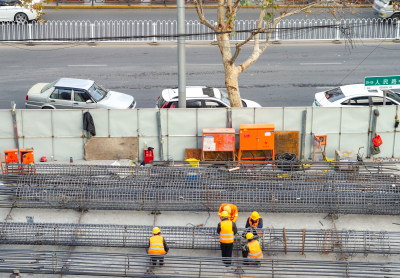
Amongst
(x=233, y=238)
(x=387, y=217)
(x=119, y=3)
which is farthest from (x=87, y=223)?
(x=119, y=3)

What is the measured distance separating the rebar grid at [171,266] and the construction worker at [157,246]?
169mm

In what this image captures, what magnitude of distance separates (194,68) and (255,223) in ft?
43.8

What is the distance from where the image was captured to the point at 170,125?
19.4 metres

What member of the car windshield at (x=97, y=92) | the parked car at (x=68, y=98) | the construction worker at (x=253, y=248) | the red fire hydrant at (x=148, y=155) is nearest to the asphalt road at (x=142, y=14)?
the car windshield at (x=97, y=92)

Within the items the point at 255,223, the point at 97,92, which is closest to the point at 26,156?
the point at 97,92

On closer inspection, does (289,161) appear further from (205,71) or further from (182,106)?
(205,71)

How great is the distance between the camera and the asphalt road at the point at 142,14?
108 ft

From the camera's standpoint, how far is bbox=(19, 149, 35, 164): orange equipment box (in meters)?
18.7

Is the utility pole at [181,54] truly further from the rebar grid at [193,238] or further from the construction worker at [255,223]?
the construction worker at [255,223]

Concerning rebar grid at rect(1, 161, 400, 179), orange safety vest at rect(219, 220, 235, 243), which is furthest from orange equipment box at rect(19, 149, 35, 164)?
orange safety vest at rect(219, 220, 235, 243)

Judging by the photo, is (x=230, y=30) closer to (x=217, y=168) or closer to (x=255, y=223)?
(x=217, y=168)

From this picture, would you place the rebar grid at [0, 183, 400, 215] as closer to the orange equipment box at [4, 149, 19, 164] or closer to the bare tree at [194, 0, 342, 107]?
the orange equipment box at [4, 149, 19, 164]

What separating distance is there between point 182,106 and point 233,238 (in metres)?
6.59

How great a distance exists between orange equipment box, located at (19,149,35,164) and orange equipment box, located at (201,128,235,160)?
17.2 feet
